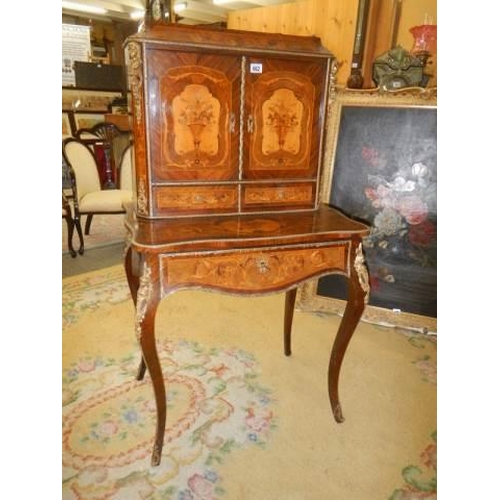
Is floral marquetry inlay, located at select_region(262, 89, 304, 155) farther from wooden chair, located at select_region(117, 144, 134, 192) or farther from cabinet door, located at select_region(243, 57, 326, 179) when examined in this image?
wooden chair, located at select_region(117, 144, 134, 192)

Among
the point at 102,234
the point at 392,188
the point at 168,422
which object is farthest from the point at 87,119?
the point at 168,422

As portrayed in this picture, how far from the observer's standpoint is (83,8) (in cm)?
729

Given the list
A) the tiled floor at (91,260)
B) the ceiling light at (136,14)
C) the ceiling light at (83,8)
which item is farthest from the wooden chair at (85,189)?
the ceiling light at (136,14)

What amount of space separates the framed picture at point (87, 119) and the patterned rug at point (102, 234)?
227 centimetres

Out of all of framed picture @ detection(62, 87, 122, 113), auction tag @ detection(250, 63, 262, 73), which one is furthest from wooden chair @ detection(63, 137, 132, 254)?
framed picture @ detection(62, 87, 122, 113)

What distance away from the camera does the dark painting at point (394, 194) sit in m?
2.35

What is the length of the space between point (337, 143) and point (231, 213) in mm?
1182

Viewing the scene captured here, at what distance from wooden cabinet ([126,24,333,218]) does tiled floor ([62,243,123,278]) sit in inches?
81.0

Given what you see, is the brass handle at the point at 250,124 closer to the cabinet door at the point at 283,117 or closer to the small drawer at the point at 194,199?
the cabinet door at the point at 283,117

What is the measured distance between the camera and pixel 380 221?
2514mm

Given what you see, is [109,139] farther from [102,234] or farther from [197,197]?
[197,197]

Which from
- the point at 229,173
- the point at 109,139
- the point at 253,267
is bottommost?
the point at 253,267

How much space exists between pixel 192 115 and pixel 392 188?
1439mm
